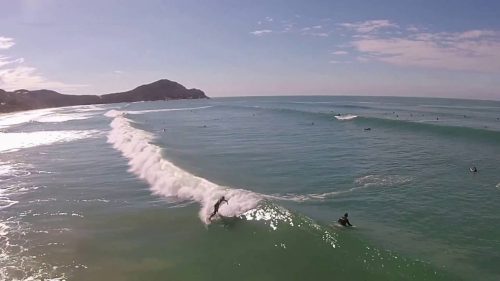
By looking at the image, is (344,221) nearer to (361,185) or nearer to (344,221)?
(344,221)

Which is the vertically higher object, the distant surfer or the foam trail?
the foam trail

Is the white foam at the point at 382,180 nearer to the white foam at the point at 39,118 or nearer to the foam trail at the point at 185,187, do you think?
the foam trail at the point at 185,187

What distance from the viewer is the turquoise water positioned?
15.0 m

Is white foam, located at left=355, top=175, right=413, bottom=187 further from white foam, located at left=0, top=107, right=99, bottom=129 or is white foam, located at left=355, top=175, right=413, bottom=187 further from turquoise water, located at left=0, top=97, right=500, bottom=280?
white foam, located at left=0, top=107, right=99, bottom=129

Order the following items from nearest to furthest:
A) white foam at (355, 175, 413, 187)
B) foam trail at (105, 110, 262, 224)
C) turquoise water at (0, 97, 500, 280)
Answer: turquoise water at (0, 97, 500, 280), foam trail at (105, 110, 262, 224), white foam at (355, 175, 413, 187)

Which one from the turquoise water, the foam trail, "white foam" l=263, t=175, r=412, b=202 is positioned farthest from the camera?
"white foam" l=263, t=175, r=412, b=202

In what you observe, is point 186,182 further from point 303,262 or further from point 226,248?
point 303,262

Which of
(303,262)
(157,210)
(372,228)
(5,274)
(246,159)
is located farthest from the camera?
(246,159)

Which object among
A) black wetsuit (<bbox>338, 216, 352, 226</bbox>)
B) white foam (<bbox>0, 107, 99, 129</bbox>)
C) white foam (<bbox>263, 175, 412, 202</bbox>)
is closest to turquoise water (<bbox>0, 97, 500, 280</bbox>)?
white foam (<bbox>263, 175, 412, 202</bbox>)

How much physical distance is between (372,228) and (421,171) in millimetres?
13157

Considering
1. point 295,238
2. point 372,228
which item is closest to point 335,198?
point 372,228

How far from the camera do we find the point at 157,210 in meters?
21.4

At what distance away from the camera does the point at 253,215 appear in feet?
65.0

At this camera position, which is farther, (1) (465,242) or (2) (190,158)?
(2) (190,158)
